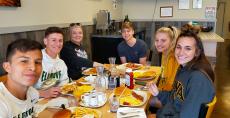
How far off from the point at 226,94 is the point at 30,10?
3.34m

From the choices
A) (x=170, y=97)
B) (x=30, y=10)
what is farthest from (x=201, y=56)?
(x=30, y=10)

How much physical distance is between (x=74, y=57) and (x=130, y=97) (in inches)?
45.6

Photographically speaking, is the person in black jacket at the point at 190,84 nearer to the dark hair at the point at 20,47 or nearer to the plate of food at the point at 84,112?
the plate of food at the point at 84,112

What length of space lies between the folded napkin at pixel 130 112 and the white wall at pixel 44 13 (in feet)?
4.99

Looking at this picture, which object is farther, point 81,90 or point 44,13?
point 44,13

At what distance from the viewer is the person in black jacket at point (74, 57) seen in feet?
8.42

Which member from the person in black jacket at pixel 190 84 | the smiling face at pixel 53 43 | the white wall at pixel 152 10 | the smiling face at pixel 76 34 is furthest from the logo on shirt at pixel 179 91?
the white wall at pixel 152 10

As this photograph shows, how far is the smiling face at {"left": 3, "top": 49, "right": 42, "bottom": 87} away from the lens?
1062 millimetres

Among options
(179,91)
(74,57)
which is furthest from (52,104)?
(74,57)

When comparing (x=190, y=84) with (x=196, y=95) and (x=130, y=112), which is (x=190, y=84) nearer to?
(x=196, y=95)

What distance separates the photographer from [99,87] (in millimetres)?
1778

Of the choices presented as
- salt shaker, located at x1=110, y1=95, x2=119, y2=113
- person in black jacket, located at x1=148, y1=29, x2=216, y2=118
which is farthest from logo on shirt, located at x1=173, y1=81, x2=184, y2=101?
salt shaker, located at x1=110, y1=95, x2=119, y2=113

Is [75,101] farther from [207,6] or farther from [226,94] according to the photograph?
[207,6]

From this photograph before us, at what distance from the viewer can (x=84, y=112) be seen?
1.34 m
